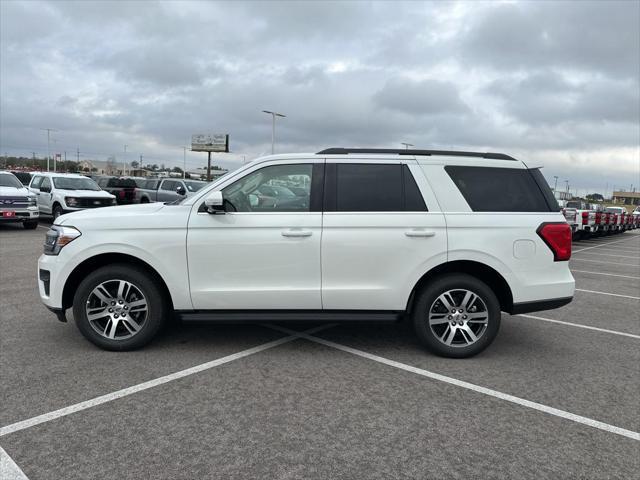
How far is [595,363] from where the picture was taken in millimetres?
4617

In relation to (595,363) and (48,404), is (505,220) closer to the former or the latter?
(595,363)

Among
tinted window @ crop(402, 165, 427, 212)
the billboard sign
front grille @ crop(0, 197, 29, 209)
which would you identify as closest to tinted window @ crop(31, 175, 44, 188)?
front grille @ crop(0, 197, 29, 209)

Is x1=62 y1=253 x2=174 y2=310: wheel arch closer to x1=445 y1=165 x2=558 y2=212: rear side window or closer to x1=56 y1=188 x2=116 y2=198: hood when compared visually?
x1=445 y1=165 x2=558 y2=212: rear side window

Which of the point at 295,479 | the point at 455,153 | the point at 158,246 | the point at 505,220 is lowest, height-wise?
the point at 295,479

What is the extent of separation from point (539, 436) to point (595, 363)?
1863mm

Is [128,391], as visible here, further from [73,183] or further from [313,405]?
[73,183]

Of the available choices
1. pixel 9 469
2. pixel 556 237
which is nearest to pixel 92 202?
pixel 9 469

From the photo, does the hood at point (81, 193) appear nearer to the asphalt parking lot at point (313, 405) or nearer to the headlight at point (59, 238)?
the asphalt parking lot at point (313, 405)

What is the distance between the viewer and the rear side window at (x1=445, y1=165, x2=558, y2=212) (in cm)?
457

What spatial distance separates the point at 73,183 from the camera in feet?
58.3

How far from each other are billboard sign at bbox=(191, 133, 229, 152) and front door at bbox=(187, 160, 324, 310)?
67.4 metres

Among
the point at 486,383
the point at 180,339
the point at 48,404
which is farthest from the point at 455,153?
the point at 48,404

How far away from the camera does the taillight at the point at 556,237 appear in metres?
4.49

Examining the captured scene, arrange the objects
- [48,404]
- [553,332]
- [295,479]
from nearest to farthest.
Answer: [295,479]
[48,404]
[553,332]
